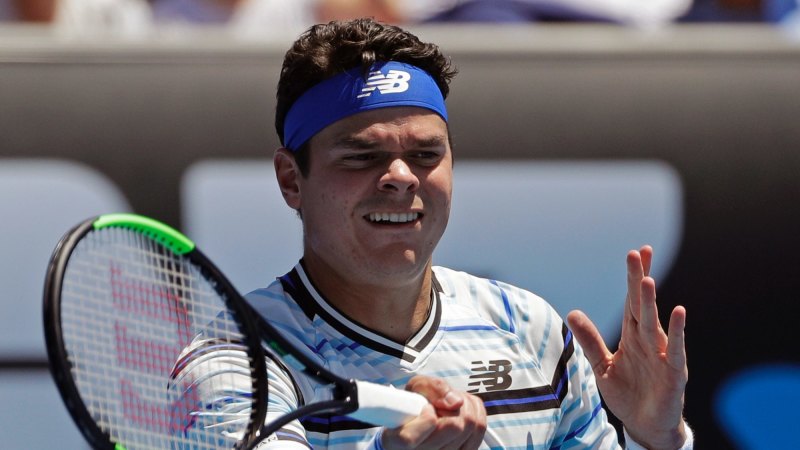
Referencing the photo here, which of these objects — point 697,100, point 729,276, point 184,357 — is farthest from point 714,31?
point 184,357

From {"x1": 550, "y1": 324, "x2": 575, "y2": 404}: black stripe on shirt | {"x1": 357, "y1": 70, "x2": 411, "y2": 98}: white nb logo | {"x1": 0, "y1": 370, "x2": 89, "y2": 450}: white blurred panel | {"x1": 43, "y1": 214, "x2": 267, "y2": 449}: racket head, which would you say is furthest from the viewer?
{"x1": 0, "y1": 370, "x2": 89, "y2": 450}: white blurred panel

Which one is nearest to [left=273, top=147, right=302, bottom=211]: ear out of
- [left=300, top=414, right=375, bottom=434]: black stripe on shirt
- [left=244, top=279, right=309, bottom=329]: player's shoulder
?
[left=244, top=279, right=309, bottom=329]: player's shoulder

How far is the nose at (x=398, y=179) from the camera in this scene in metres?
2.47

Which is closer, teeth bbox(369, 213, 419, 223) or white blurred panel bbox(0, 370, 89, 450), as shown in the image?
teeth bbox(369, 213, 419, 223)

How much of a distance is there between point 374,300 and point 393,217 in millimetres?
197

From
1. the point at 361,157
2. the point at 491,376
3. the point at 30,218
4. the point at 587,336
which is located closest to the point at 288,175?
the point at 361,157

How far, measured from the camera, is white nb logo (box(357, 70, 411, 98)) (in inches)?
100

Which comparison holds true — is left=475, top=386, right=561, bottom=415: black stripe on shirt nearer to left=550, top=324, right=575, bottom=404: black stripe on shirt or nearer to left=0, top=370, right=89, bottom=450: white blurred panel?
left=550, top=324, right=575, bottom=404: black stripe on shirt

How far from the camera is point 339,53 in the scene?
2.60 m

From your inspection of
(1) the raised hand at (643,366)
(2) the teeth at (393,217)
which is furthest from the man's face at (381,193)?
(1) the raised hand at (643,366)

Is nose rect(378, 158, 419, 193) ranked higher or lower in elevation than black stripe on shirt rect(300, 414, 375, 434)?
higher

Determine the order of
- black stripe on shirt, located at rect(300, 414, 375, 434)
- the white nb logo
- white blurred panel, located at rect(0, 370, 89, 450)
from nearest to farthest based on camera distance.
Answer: black stripe on shirt, located at rect(300, 414, 375, 434) → the white nb logo → white blurred panel, located at rect(0, 370, 89, 450)

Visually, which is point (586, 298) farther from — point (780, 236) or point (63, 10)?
point (63, 10)

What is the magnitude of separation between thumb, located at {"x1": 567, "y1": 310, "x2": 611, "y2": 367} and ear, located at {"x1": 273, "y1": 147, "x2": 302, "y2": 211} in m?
0.65
